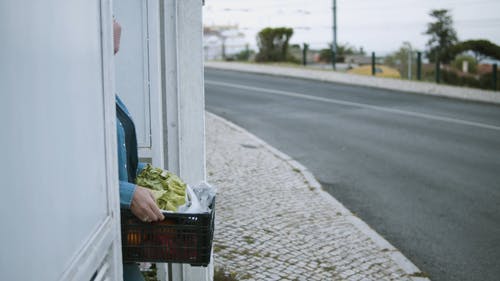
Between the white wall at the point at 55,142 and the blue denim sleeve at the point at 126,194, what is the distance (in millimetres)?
264

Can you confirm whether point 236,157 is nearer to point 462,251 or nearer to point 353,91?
point 462,251

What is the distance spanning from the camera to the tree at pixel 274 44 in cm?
3859

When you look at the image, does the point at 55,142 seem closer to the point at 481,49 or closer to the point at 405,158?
the point at 405,158

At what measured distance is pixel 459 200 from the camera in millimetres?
9391

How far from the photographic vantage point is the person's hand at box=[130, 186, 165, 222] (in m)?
3.22

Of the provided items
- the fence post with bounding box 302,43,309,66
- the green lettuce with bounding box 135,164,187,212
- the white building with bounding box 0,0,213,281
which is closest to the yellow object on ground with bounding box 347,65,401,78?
the fence post with bounding box 302,43,309,66

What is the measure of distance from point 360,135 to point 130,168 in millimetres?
11717

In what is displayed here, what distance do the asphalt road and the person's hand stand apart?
409 cm

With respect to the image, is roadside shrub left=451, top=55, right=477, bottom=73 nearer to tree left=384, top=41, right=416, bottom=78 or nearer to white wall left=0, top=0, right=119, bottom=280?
tree left=384, top=41, right=416, bottom=78

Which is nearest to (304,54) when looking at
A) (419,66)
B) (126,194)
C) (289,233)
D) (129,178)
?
(419,66)

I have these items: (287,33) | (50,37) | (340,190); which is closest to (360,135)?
(340,190)

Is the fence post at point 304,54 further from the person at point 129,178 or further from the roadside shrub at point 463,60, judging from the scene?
the person at point 129,178

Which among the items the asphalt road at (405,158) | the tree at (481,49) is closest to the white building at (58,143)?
the asphalt road at (405,158)

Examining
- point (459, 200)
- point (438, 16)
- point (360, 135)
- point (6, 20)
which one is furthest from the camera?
point (438, 16)
